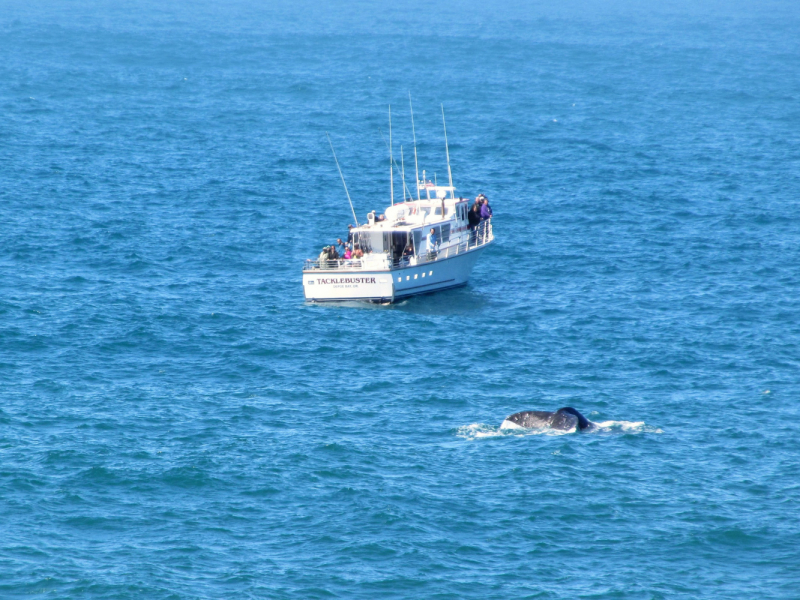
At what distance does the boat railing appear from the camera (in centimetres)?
6231

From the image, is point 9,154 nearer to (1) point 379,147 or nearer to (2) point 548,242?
(1) point 379,147

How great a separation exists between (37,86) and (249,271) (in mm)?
77329

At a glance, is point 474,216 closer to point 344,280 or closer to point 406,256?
point 406,256

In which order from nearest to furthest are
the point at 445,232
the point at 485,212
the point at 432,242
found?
the point at 432,242, the point at 445,232, the point at 485,212

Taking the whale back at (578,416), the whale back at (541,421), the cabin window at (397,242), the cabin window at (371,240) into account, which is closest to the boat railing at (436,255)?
the cabin window at (397,242)

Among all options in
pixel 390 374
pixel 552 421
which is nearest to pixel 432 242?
pixel 390 374

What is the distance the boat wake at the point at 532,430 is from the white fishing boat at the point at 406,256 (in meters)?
17.9

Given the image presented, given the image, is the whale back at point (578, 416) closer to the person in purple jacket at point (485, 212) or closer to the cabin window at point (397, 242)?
the cabin window at point (397, 242)

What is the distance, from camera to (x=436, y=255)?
64.0m

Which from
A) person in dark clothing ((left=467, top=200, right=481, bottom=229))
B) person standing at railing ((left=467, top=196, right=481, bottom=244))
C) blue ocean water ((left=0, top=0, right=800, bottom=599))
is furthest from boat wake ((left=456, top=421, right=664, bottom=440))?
person in dark clothing ((left=467, top=200, right=481, bottom=229))

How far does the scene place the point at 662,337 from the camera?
57.0 metres

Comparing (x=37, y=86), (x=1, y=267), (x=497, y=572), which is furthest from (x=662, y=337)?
(x=37, y=86)

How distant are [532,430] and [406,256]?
20198 millimetres

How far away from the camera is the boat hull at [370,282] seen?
62.0 m
